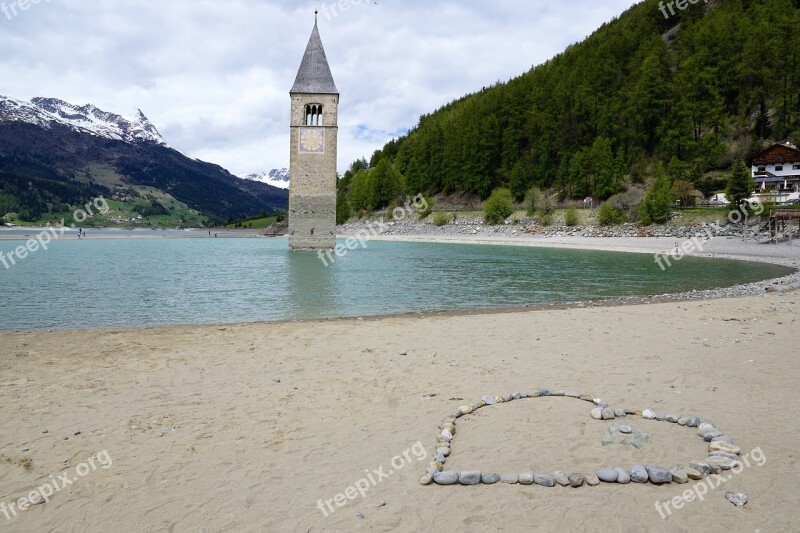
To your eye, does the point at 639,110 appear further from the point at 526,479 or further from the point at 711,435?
the point at 526,479

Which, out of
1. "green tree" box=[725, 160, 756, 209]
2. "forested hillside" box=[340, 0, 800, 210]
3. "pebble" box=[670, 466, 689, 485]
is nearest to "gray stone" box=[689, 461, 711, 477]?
"pebble" box=[670, 466, 689, 485]

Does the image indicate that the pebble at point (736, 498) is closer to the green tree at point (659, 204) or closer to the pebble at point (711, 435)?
the pebble at point (711, 435)

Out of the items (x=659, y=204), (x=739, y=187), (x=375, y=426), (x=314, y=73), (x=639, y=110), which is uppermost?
(x=639, y=110)

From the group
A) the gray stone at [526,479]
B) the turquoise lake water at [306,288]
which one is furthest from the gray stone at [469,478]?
the turquoise lake water at [306,288]

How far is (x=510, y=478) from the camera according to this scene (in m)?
5.16

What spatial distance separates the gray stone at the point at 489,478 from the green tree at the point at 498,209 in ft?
260

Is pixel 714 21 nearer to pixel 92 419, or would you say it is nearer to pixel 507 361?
pixel 507 361

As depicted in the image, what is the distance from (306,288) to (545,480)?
2133cm

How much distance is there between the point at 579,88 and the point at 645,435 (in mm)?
92271

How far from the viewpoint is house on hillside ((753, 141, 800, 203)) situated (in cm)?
6159

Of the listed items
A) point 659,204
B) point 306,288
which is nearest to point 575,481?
point 306,288

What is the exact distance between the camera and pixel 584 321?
47.1 ft

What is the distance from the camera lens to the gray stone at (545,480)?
5.07 m

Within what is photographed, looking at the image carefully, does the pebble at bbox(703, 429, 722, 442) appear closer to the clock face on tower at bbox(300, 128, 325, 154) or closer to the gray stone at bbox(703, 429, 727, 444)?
the gray stone at bbox(703, 429, 727, 444)
